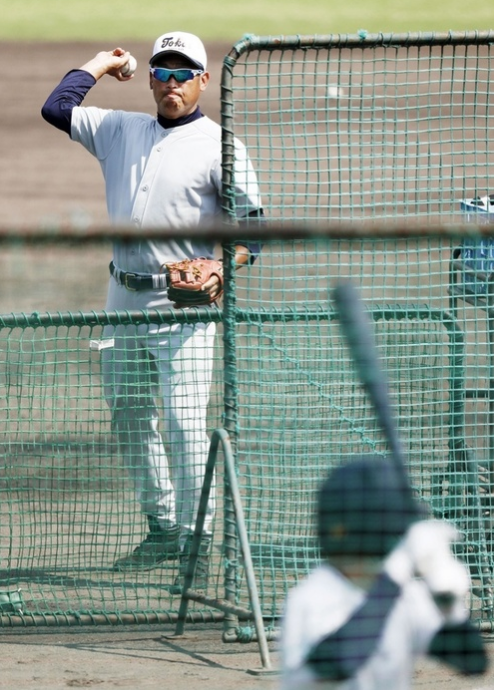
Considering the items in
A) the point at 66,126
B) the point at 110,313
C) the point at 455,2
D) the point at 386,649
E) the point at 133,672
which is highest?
the point at 455,2

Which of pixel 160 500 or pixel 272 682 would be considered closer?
pixel 272 682

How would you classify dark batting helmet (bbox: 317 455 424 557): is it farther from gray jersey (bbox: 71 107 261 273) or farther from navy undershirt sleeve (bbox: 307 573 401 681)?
gray jersey (bbox: 71 107 261 273)

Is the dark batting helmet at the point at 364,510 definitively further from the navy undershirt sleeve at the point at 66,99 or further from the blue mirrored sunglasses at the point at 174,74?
the navy undershirt sleeve at the point at 66,99

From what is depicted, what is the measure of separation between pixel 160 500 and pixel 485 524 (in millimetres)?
1417

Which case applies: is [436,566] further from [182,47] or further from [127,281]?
[182,47]

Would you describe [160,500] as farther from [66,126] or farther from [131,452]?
[66,126]

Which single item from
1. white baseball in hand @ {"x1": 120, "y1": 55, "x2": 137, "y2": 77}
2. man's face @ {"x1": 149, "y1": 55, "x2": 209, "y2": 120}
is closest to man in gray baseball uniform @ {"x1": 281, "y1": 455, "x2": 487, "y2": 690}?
man's face @ {"x1": 149, "y1": 55, "x2": 209, "y2": 120}

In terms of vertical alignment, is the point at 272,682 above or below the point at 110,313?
below

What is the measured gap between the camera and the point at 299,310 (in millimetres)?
5367

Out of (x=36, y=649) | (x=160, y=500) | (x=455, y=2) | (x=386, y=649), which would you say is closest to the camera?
(x=386, y=649)

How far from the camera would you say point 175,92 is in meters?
5.71

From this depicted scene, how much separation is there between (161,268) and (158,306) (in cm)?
18

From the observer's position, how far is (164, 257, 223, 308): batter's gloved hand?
17.3ft

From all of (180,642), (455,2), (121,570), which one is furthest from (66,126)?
(455,2)
